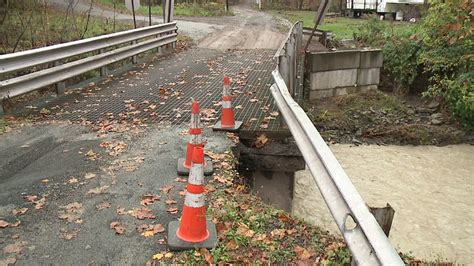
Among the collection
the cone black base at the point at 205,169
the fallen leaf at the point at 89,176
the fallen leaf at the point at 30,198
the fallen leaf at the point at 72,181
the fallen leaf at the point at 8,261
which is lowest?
the fallen leaf at the point at 8,261

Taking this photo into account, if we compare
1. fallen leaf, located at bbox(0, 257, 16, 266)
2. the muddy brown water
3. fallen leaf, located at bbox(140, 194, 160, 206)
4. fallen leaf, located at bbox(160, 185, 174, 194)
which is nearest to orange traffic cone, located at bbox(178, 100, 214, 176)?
fallen leaf, located at bbox(160, 185, 174, 194)

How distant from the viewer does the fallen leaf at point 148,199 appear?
14.0ft

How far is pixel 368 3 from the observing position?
3044 centimetres

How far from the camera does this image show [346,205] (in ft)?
9.03

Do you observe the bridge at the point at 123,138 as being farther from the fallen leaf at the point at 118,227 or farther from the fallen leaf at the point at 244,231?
the fallen leaf at the point at 244,231

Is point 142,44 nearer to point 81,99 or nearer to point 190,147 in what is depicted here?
point 81,99

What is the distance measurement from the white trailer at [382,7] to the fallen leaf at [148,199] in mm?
24977

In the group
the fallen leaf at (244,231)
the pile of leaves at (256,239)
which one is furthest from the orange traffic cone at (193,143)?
the fallen leaf at (244,231)

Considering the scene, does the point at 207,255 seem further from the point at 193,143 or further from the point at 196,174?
the point at 193,143

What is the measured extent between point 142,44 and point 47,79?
4.55 metres

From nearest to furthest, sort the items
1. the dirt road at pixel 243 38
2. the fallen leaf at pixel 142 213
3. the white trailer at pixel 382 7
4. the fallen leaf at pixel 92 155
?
the fallen leaf at pixel 142 213, the fallen leaf at pixel 92 155, the dirt road at pixel 243 38, the white trailer at pixel 382 7

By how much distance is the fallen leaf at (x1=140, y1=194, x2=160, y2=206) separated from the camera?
427 centimetres

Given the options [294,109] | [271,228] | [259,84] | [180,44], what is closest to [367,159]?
[259,84]

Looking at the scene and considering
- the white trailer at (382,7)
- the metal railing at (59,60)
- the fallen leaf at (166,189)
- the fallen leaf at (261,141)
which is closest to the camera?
the fallen leaf at (166,189)
